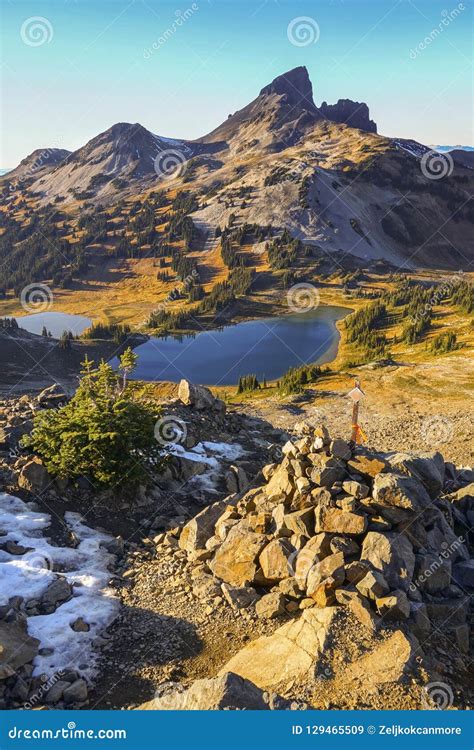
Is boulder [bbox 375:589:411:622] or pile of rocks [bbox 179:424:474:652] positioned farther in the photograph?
pile of rocks [bbox 179:424:474:652]

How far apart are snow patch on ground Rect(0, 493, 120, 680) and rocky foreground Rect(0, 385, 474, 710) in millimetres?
195

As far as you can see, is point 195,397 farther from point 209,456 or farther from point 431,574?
point 431,574

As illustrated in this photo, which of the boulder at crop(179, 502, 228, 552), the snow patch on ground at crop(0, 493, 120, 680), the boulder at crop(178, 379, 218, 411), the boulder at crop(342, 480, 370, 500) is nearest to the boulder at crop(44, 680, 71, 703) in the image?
the snow patch on ground at crop(0, 493, 120, 680)

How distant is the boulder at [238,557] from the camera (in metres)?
13.9

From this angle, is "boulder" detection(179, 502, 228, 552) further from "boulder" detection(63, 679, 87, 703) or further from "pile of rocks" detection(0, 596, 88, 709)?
"boulder" detection(63, 679, 87, 703)

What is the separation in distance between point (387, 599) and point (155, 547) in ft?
25.0

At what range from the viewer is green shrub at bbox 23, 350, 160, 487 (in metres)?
18.0

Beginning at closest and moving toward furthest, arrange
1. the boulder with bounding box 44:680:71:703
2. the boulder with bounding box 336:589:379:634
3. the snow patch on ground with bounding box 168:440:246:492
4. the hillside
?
1. the boulder with bounding box 44:680:71:703
2. the boulder with bounding box 336:589:379:634
3. the snow patch on ground with bounding box 168:440:246:492
4. the hillside

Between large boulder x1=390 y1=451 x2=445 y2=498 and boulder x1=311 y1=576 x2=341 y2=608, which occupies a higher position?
large boulder x1=390 y1=451 x2=445 y2=498

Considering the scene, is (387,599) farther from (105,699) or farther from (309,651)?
(105,699)

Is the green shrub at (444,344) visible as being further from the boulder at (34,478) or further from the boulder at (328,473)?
the boulder at (34,478)

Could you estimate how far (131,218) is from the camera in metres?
178

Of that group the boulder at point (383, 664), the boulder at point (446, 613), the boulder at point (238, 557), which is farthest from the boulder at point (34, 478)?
the boulder at point (446, 613)

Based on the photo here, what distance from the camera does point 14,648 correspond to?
10703 millimetres
